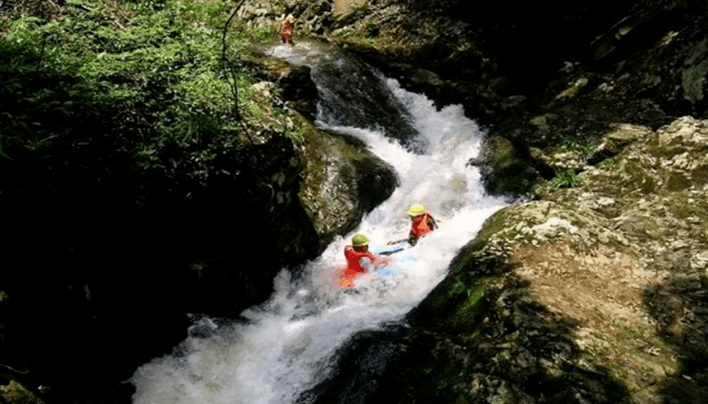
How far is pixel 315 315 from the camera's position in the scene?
7223 mm

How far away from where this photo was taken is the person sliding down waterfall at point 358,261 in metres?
7.77

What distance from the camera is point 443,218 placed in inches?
394

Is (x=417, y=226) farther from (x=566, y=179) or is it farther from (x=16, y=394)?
(x=16, y=394)

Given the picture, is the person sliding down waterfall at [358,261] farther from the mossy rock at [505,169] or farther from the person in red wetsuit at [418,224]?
the mossy rock at [505,169]

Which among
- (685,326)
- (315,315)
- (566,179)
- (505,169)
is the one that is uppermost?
(315,315)

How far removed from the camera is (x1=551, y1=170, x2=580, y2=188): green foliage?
9.57 m

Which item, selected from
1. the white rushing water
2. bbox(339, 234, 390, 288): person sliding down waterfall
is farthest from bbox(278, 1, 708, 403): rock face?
bbox(339, 234, 390, 288): person sliding down waterfall

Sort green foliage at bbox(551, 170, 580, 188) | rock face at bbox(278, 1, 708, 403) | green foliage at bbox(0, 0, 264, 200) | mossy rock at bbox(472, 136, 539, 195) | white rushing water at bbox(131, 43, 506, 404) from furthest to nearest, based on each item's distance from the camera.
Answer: mossy rock at bbox(472, 136, 539, 195), green foliage at bbox(551, 170, 580, 188), white rushing water at bbox(131, 43, 506, 404), rock face at bbox(278, 1, 708, 403), green foliage at bbox(0, 0, 264, 200)

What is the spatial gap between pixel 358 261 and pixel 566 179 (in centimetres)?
462

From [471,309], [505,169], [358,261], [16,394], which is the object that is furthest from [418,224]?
[16,394]

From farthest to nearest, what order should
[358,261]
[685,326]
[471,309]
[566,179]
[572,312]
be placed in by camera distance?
[566,179], [358,261], [471,309], [572,312], [685,326]

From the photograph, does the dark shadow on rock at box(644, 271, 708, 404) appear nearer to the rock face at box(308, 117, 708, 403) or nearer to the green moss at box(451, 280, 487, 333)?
the rock face at box(308, 117, 708, 403)

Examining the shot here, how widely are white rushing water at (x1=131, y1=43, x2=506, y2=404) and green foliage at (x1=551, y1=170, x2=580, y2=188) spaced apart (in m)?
1.06

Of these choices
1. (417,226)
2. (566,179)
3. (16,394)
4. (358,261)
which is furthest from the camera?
(566,179)
